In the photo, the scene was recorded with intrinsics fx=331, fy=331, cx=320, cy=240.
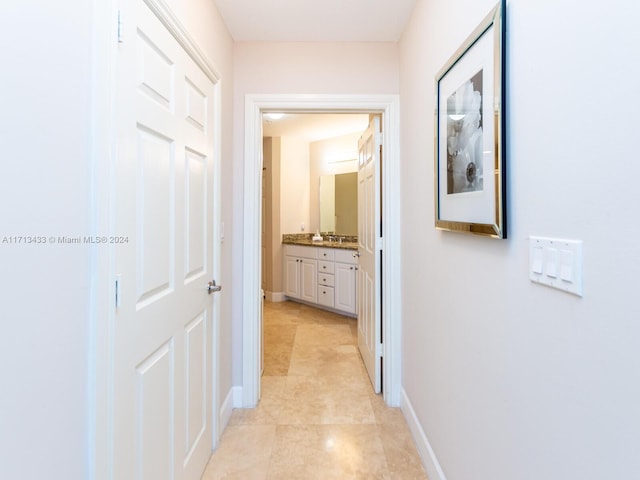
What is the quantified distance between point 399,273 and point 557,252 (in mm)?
1469

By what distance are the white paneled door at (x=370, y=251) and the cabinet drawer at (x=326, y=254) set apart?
1495 millimetres

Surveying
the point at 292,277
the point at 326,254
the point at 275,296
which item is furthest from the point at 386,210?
the point at 275,296

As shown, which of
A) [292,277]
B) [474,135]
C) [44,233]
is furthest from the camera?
[292,277]

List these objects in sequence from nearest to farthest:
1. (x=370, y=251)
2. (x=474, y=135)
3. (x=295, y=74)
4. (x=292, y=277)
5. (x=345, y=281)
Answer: (x=474, y=135) < (x=295, y=74) < (x=370, y=251) < (x=345, y=281) < (x=292, y=277)

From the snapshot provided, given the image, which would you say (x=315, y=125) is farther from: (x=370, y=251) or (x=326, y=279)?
(x=370, y=251)

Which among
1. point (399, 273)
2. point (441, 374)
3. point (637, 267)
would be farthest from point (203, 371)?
point (637, 267)

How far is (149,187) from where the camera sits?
1.13 m

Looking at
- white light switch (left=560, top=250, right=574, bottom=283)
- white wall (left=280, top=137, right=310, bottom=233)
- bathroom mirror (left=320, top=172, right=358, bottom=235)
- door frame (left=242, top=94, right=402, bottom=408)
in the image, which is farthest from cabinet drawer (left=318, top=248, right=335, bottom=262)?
white light switch (left=560, top=250, right=574, bottom=283)

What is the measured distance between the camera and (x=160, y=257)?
1221mm

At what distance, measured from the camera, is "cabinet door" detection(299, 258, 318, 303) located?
478 centimetres

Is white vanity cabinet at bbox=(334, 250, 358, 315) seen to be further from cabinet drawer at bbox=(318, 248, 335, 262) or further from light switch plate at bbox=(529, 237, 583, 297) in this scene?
light switch plate at bbox=(529, 237, 583, 297)

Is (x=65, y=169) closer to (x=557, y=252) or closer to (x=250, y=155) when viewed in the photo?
(x=557, y=252)

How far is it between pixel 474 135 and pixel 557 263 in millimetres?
562

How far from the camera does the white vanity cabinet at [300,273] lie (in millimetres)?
4802
